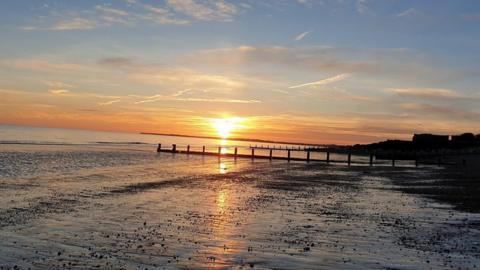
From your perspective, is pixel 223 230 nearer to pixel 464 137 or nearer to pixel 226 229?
pixel 226 229

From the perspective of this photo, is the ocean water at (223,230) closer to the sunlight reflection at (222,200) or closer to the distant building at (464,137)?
the sunlight reflection at (222,200)

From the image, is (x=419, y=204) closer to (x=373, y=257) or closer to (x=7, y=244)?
(x=373, y=257)

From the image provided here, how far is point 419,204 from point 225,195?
30.4 feet

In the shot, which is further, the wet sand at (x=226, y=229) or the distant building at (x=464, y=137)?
the distant building at (x=464, y=137)

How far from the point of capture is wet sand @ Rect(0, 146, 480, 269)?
1084cm

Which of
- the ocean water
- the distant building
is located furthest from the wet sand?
the distant building

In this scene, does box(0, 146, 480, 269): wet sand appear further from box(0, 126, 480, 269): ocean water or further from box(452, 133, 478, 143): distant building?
box(452, 133, 478, 143): distant building

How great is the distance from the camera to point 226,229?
48.9 ft

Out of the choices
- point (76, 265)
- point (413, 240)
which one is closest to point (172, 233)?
point (76, 265)

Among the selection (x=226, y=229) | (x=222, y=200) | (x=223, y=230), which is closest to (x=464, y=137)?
(x=222, y=200)

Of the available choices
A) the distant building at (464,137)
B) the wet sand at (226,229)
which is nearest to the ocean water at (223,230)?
the wet sand at (226,229)

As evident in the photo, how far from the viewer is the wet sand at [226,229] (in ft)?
35.6

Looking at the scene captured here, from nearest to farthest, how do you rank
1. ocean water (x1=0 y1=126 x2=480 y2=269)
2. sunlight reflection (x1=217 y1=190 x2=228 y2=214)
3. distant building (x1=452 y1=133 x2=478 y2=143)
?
ocean water (x1=0 y1=126 x2=480 y2=269)
sunlight reflection (x1=217 y1=190 x2=228 y2=214)
distant building (x1=452 y1=133 x2=478 y2=143)

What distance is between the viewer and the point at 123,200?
69.3 ft
